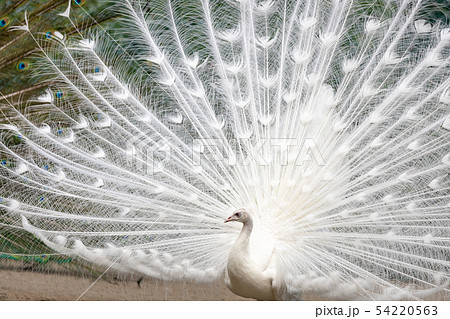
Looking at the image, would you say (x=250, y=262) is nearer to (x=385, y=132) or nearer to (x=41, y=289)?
(x=385, y=132)

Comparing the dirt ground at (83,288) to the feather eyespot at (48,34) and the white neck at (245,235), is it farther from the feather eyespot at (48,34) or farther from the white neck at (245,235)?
the feather eyespot at (48,34)

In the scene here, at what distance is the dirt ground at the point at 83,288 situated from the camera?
273 centimetres

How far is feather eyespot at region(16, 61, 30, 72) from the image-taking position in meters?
2.65

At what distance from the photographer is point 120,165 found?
2.47 m

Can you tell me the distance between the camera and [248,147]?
7.78ft

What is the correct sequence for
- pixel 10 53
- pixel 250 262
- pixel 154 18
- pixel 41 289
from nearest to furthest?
pixel 250 262, pixel 154 18, pixel 10 53, pixel 41 289

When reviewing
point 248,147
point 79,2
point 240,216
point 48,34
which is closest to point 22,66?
point 48,34

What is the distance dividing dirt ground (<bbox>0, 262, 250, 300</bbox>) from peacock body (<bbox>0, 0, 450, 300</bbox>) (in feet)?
0.97

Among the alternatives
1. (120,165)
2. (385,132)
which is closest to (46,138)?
(120,165)

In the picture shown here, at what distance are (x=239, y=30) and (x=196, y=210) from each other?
3.13 ft

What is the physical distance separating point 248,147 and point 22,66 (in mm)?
1401

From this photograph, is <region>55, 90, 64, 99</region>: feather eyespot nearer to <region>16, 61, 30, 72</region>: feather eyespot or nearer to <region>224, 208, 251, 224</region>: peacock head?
<region>16, 61, 30, 72</region>: feather eyespot

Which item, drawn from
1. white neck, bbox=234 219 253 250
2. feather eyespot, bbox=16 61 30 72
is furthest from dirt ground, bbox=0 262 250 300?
feather eyespot, bbox=16 61 30 72

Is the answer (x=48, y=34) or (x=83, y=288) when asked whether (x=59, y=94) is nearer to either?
(x=48, y=34)
